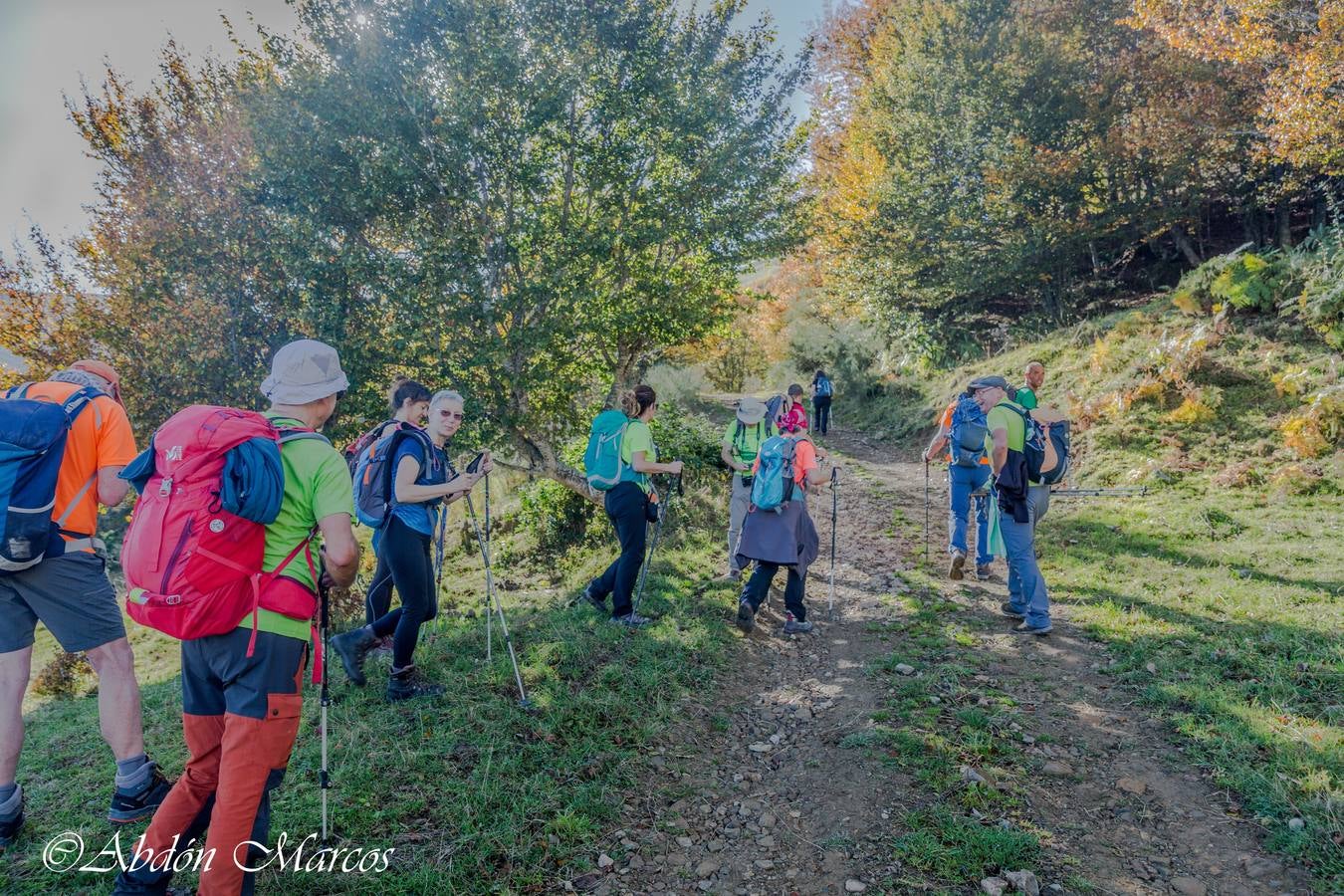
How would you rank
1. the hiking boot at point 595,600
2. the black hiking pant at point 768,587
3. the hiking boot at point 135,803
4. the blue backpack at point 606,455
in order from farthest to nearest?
1. the hiking boot at point 595,600
2. the black hiking pant at point 768,587
3. the blue backpack at point 606,455
4. the hiking boot at point 135,803

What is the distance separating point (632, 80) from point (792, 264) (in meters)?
23.9

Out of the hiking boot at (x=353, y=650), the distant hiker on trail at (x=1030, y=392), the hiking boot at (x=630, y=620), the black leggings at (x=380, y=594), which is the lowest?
the hiking boot at (x=630, y=620)

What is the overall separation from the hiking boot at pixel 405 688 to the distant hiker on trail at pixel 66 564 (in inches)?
62.0

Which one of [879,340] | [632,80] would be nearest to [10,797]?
[632,80]

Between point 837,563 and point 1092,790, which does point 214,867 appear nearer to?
point 1092,790

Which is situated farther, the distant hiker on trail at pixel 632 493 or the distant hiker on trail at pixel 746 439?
the distant hiker on trail at pixel 746 439

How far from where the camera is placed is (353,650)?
205 inches

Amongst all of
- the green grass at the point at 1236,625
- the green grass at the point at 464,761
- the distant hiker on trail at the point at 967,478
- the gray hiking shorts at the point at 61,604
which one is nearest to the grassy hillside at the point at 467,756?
the green grass at the point at 464,761

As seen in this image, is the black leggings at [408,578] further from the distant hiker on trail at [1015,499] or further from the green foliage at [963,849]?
the distant hiker on trail at [1015,499]

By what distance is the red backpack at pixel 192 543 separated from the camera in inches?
104

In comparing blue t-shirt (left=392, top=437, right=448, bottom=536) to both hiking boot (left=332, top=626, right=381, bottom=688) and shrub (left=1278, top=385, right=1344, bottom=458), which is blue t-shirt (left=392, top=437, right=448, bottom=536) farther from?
shrub (left=1278, top=385, right=1344, bottom=458)

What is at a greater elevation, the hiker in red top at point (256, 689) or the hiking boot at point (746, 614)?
the hiker in red top at point (256, 689)

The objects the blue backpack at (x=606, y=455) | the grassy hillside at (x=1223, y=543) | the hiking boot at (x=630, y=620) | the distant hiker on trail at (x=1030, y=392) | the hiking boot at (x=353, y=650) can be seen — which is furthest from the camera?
the distant hiker on trail at (x=1030, y=392)

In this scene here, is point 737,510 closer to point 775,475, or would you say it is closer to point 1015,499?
point 775,475
